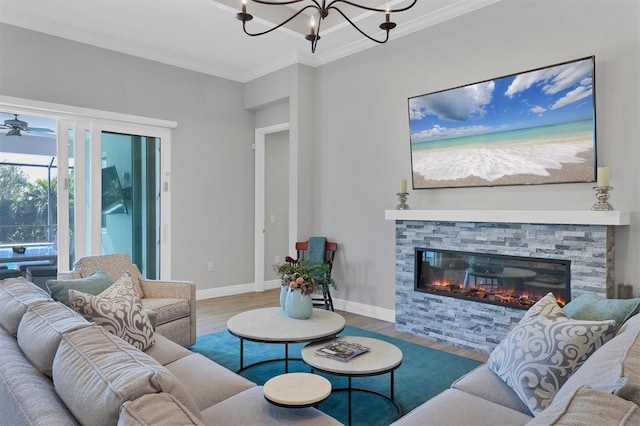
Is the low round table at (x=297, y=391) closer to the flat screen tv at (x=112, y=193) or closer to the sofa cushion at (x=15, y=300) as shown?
the sofa cushion at (x=15, y=300)

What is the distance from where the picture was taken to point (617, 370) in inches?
45.1

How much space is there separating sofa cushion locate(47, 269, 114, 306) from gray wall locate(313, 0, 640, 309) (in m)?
2.81

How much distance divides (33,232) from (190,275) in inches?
70.2

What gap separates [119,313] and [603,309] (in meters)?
2.35

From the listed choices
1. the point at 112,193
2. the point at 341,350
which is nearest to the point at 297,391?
the point at 341,350

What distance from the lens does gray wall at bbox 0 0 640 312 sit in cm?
312

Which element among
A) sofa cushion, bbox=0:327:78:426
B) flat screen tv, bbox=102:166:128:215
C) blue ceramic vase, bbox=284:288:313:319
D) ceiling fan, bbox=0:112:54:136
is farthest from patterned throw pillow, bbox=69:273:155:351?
ceiling fan, bbox=0:112:54:136

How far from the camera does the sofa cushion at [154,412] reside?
0.92 metres

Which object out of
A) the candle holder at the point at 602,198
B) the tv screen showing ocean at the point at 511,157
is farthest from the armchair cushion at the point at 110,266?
the candle holder at the point at 602,198

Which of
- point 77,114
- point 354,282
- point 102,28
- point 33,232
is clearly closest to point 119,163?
point 77,114

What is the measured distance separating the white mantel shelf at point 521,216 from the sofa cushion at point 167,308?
83.4 inches

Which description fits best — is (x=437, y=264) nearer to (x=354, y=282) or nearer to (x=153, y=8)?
(x=354, y=282)

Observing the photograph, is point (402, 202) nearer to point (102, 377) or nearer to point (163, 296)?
Result: point (163, 296)

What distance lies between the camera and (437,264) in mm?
4066
